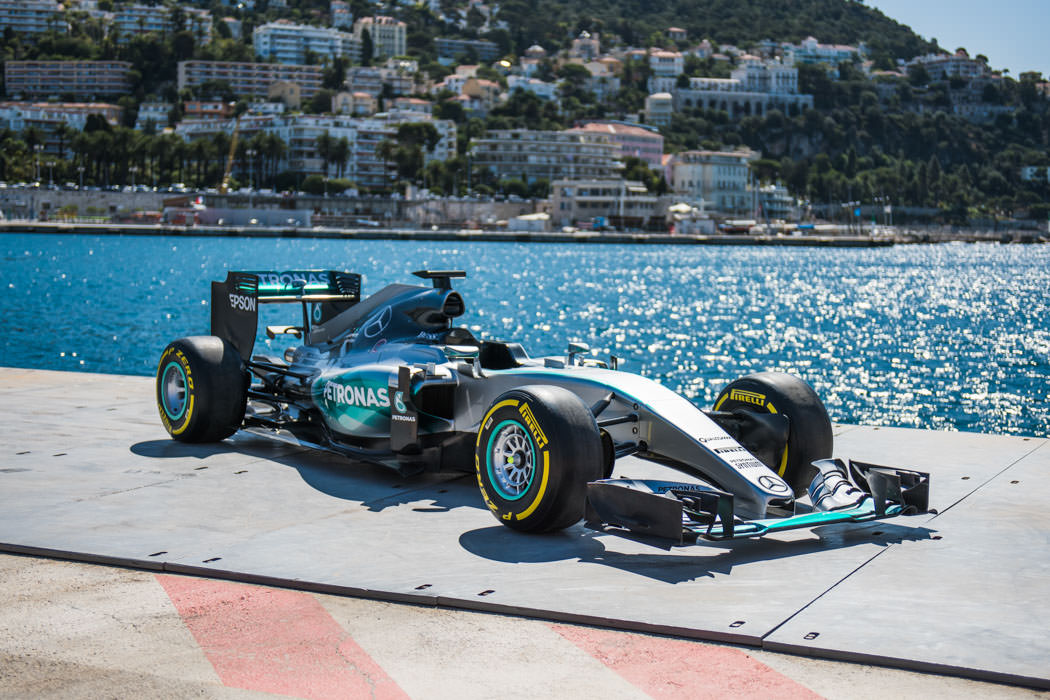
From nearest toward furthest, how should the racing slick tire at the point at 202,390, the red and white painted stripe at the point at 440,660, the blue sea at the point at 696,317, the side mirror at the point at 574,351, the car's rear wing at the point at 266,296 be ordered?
the red and white painted stripe at the point at 440,660
the side mirror at the point at 574,351
the racing slick tire at the point at 202,390
the car's rear wing at the point at 266,296
the blue sea at the point at 696,317

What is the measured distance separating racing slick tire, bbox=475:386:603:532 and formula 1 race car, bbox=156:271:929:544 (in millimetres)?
11

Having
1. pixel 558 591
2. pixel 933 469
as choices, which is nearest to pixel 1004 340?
pixel 933 469

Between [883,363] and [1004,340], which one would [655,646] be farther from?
[1004,340]

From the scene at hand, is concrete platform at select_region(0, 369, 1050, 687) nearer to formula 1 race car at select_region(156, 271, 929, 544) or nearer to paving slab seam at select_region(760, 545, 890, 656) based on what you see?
paving slab seam at select_region(760, 545, 890, 656)

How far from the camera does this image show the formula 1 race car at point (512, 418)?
7969 millimetres

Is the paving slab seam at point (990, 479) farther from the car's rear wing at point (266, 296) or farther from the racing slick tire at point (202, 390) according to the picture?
the racing slick tire at point (202, 390)

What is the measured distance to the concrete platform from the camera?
633 cm

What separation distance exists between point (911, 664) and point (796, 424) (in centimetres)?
357

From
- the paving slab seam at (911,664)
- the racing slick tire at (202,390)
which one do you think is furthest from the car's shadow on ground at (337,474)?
the paving slab seam at (911,664)

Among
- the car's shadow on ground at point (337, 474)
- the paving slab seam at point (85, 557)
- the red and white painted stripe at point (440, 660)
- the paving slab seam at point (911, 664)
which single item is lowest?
the car's shadow on ground at point (337, 474)

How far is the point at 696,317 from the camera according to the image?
6725cm

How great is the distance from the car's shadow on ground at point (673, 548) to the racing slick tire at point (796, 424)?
0.82 m

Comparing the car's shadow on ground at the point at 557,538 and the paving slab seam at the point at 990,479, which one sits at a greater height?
the paving slab seam at the point at 990,479

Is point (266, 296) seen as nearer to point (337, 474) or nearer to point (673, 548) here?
point (337, 474)
